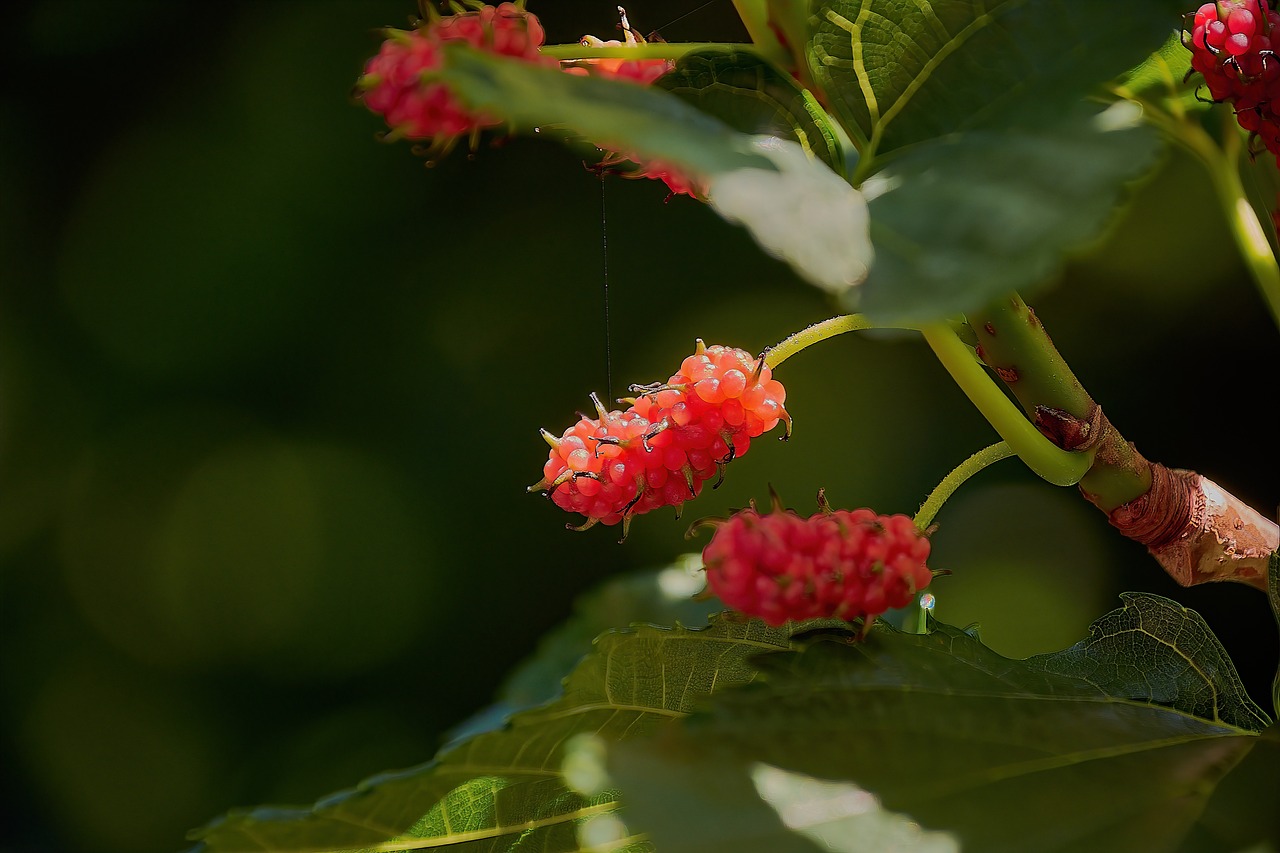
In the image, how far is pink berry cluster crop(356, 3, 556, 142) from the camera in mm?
220

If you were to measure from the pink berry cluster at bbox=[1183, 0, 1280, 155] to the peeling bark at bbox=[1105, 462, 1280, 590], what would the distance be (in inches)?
3.8

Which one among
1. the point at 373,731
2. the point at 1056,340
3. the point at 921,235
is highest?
the point at 921,235

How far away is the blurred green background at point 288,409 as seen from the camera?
85 centimetres

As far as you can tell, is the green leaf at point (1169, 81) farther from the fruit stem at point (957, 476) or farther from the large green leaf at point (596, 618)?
the large green leaf at point (596, 618)

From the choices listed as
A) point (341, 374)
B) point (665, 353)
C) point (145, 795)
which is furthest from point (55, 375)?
point (665, 353)

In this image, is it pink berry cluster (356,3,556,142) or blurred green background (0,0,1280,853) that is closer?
pink berry cluster (356,3,556,142)

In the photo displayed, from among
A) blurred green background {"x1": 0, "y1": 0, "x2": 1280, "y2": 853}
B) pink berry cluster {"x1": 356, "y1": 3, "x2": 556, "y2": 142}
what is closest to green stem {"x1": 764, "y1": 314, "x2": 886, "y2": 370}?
pink berry cluster {"x1": 356, "y1": 3, "x2": 556, "y2": 142}

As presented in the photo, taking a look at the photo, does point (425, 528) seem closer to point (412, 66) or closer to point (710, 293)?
point (710, 293)

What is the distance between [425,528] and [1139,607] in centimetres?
63

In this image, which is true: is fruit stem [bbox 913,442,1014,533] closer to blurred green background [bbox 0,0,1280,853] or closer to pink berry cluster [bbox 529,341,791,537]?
pink berry cluster [bbox 529,341,791,537]

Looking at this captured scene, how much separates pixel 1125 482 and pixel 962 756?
0.09 meters

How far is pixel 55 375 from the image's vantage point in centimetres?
91

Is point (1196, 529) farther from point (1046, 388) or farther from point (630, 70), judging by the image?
point (630, 70)

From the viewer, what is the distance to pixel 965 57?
0.77 feet
